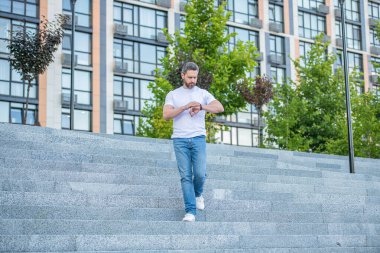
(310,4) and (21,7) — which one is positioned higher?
(310,4)

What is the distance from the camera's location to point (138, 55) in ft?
132

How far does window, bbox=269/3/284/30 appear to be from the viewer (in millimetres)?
48125

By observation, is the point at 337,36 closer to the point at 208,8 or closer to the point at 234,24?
the point at 234,24

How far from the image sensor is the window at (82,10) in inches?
1507

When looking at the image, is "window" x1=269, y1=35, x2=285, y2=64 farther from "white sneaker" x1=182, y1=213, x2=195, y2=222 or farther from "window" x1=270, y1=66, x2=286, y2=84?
"white sneaker" x1=182, y1=213, x2=195, y2=222

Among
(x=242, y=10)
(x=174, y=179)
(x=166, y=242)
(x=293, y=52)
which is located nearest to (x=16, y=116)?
(x=242, y=10)

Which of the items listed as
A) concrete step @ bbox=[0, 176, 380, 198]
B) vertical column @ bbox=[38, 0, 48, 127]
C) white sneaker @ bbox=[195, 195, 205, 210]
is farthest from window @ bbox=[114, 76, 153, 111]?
white sneaker @ bbox=[195, 195, 205, 210]

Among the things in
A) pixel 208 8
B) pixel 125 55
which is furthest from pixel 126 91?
pixel 208 8

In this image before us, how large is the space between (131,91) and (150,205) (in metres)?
31.1

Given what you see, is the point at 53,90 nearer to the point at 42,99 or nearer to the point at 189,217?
the point at 42,99

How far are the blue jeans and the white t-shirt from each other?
81 millimetres

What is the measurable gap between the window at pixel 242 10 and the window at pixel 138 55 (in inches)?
279

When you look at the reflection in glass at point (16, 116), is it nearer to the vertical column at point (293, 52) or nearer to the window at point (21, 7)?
the window at point (21, 7)

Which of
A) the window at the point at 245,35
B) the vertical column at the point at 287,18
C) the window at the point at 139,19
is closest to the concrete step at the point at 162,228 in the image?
the window at the point at 139,19
